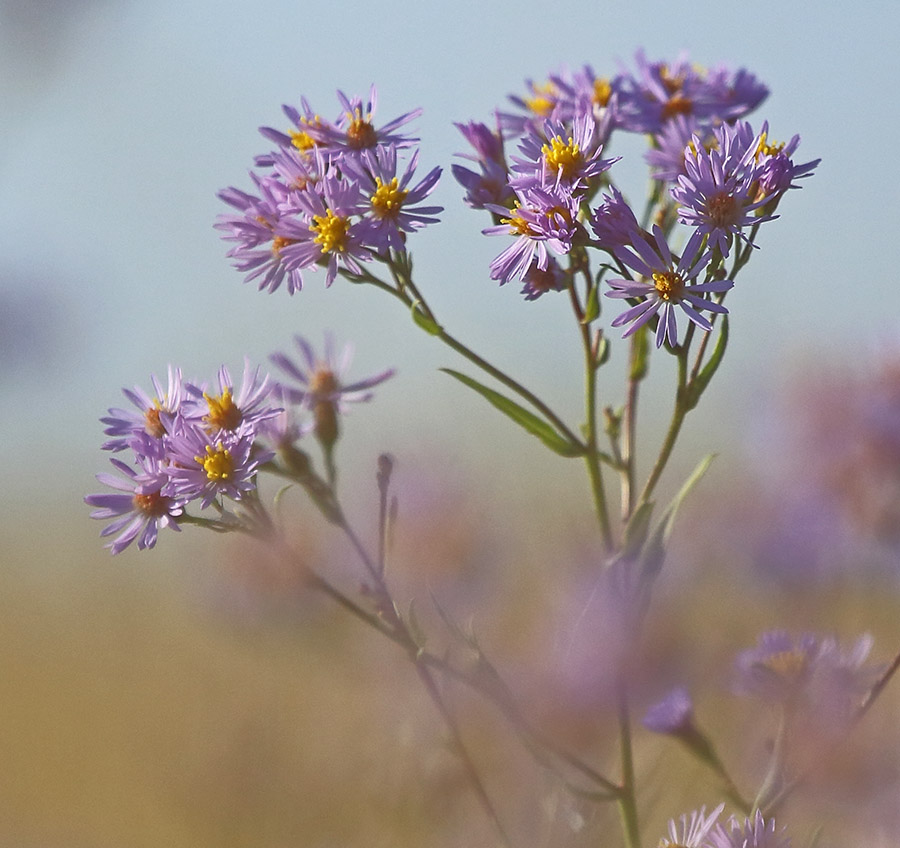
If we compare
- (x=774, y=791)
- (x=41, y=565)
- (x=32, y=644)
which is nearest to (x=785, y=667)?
(x=774, y=791)

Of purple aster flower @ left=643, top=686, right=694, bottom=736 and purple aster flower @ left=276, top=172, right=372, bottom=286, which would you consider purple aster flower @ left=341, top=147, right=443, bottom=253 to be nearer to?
purple aster flower @ left=276, top=172, right=372, bottom=286

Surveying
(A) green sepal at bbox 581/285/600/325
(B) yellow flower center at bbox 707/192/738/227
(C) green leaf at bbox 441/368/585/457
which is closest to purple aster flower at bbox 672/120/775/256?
(B) yellow flower center at bbox 707/192/738/227

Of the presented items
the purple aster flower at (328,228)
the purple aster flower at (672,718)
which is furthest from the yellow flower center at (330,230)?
the purple aster flower at (672,718)

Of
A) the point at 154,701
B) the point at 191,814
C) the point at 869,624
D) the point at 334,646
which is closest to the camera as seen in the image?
the point at 869,624

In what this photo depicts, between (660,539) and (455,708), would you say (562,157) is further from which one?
(455,708)

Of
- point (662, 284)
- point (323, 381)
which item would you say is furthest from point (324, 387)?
point (662, 284)

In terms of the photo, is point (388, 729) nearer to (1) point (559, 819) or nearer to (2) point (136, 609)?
(1) point (559, 819)
